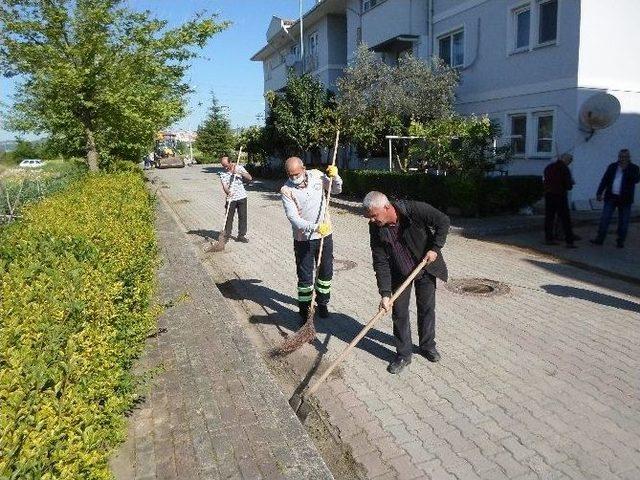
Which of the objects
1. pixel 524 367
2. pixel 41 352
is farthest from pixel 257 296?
pixel 41 352

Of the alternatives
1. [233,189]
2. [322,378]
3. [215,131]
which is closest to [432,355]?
[322,378]

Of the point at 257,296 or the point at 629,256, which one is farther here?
the point at 629,256

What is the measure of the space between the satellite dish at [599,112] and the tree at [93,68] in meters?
10.1

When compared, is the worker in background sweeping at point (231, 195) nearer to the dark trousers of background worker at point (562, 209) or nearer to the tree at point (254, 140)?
the dark trousers of background worker at point (562, 209)

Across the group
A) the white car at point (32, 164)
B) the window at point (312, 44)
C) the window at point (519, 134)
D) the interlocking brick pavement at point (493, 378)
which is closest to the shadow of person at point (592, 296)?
the interlocking brick pavement at point (493, 378)

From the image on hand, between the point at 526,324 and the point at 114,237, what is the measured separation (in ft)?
14.7

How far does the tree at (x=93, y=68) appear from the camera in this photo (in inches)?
486

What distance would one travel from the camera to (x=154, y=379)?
3965 mm

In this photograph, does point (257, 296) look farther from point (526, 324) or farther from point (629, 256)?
point (629, 256)

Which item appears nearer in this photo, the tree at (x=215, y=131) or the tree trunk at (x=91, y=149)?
the tree trunk at (x=91, y=149)

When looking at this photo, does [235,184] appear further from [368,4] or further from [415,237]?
[368,4]

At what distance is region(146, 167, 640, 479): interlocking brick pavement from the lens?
3.35 m

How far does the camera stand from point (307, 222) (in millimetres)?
5551

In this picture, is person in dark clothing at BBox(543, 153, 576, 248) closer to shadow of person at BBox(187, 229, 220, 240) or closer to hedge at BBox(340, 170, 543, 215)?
hedge at BBox(340, 170, 543, 215)
